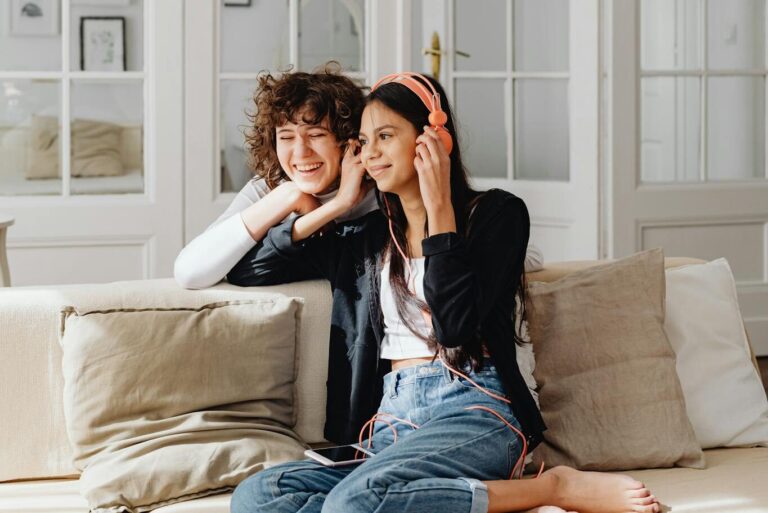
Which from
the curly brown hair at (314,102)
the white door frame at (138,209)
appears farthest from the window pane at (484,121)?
the curly brown hair at (314,102)

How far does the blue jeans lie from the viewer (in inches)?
73.2

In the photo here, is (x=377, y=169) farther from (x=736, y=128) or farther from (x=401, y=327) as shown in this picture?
(x=736, y=128)

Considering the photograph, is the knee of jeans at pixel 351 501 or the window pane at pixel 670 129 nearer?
the knee of jeans at pixel 351 501

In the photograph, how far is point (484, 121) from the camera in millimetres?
4648

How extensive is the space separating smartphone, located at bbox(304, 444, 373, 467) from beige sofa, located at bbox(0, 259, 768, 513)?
7.8 inches

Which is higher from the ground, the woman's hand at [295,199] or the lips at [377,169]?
the lips at [377,169]

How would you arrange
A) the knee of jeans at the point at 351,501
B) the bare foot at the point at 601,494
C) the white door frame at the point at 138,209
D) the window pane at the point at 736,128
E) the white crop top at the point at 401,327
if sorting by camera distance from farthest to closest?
the window pane at the point at 736,128, the white door frame at the point at 138,209, the white crop top at the point at 401,327, the bare foot at the point at 601,494, the knee of jeans at the point at 351,501

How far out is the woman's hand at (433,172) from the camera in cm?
211

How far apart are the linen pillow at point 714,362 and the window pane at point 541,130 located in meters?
2.12

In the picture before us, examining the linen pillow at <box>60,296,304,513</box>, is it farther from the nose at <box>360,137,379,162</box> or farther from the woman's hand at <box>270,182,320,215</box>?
the nose at <box>360,137,379,162</box>

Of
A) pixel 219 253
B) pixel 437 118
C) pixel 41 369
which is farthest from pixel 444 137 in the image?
pixel 41 369

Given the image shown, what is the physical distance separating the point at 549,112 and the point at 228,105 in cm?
135

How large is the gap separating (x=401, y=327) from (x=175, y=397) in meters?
0.48

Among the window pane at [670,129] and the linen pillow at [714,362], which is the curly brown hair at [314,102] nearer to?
the linen pillow at [714,362]
